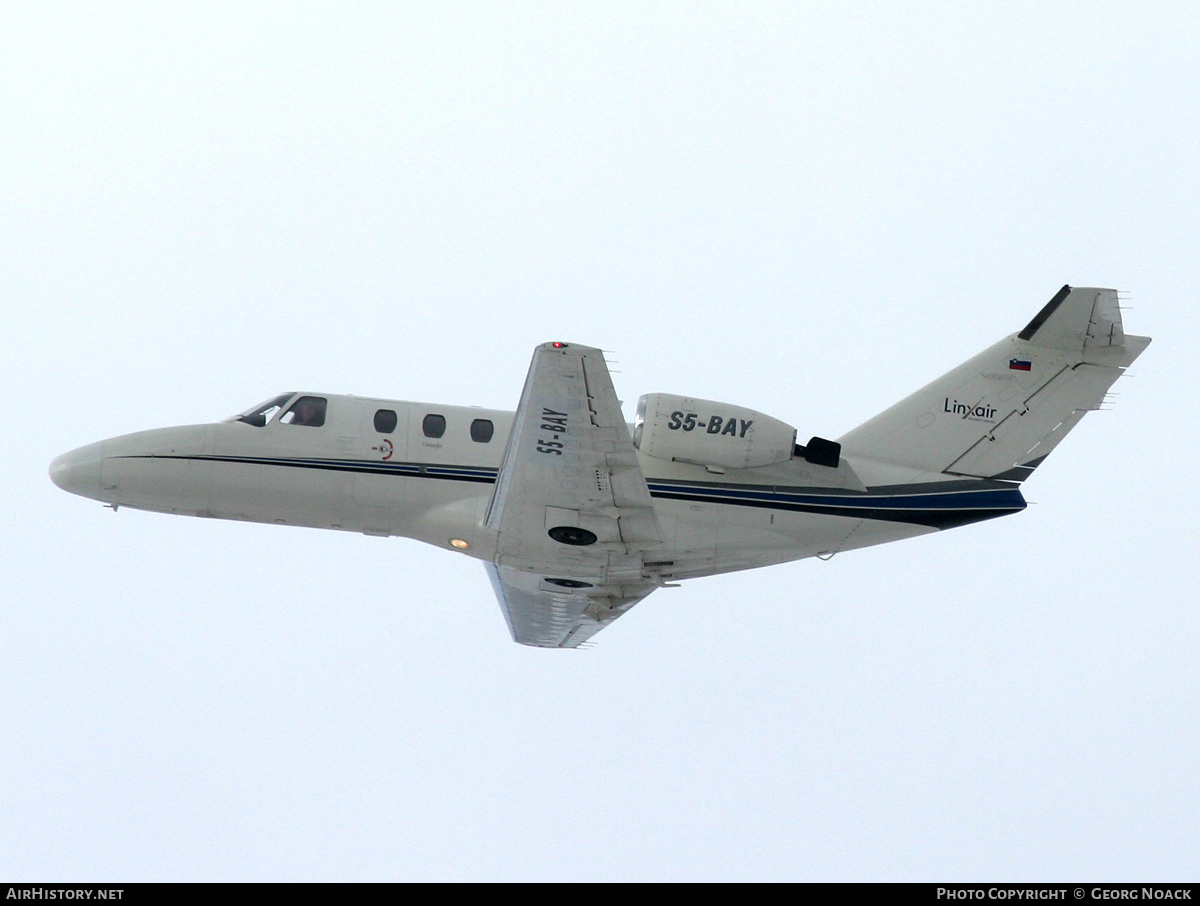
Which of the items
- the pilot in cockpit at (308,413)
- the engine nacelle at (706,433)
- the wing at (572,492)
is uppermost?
the pilot in cockpit at (308,413)

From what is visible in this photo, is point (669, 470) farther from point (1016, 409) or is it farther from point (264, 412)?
point (264, 412)

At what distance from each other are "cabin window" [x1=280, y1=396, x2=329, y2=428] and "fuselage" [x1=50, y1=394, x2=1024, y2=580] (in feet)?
0.07

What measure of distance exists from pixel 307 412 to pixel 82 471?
3.63m

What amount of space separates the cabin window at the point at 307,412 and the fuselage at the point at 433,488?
0.02 metres

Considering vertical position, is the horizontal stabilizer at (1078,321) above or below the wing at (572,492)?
above

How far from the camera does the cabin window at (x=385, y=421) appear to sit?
21609mm

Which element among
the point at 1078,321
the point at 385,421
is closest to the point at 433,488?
the point at 385,421

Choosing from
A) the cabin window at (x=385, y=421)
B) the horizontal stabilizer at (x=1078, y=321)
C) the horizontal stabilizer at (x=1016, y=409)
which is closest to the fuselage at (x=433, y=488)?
the cabin window at (x=385, y=421)

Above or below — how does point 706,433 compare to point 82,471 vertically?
below

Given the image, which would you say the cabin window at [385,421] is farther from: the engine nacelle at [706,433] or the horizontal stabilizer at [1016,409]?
the horizontal stabilizer at [1016,409]

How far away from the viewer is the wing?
1845 centimetres

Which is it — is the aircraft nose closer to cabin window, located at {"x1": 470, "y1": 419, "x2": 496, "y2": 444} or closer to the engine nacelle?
cabin window, located at {"x1": 470, "y1": 419, "x2": 496, "y2": 444}

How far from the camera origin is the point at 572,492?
64.6 feet
